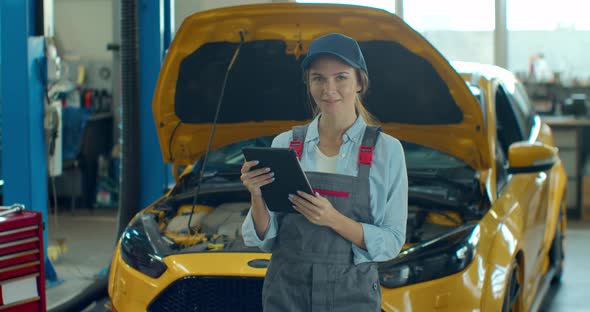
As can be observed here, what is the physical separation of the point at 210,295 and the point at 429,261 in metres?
0.84

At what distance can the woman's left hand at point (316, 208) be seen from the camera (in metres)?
2.09

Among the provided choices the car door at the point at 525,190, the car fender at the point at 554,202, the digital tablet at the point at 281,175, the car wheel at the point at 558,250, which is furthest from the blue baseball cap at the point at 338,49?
the car wheel at the point at 558,250

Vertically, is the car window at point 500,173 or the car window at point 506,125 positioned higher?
the car window at point 506,125

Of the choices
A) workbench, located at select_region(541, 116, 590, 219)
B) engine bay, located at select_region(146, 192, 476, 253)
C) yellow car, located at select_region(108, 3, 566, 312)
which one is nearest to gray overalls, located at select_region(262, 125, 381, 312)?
yellow car, located at select_region(108, 3, 566, 312)

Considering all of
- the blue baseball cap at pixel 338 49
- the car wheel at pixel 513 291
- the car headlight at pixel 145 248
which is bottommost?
the car wheel at pixel 513 291

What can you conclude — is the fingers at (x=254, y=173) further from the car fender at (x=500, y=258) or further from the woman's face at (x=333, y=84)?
the car fender at (x=500, y=258)

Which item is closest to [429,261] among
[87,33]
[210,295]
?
[210,295]

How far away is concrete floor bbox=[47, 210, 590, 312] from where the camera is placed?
5.36 m

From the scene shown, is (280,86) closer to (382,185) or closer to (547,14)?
(382,185)

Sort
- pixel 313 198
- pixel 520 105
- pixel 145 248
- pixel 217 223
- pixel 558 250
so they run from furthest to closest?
1. pixel 558 250
2. pixel 520 105
3. pixel 217 223
4. pixel 145 248
5. pixel 313 198

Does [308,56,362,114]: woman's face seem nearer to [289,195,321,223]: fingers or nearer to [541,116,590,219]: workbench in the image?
[289,195,321,223]: fingers

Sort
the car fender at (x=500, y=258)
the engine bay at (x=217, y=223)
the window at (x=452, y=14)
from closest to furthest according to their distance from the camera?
the car fender at (x=500, y=258), the engine bay at (x=217, y=223), the window at (x=452, y=14)

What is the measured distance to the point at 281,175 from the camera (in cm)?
210

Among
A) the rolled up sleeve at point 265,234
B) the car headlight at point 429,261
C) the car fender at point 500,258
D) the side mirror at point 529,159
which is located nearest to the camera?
the rolled up sleeve at point 265,234
